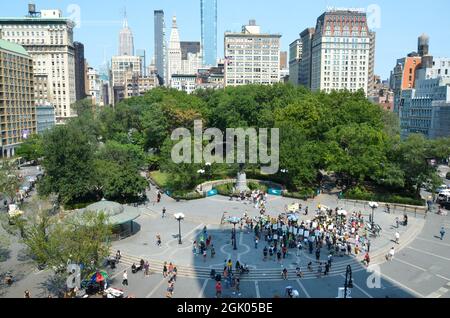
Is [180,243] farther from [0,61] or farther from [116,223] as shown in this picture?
[0,61]

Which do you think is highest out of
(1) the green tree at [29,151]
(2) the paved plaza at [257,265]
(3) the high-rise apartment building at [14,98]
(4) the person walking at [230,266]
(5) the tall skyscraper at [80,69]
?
(5) the tall skyscraper at [80,69]

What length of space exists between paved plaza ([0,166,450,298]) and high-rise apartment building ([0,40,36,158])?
53.2 metres

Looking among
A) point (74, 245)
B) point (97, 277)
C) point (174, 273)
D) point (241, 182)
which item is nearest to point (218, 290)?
point (174, 273)

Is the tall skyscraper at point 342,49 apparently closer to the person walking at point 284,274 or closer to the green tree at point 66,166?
the green tree at point 66,166

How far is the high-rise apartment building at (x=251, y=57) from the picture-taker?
148875 mm

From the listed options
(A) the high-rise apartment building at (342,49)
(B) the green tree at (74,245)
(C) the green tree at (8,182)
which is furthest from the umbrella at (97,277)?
(A) the high-rise apartment building at (342,49)

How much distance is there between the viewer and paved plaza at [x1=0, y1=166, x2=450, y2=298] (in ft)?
76.2

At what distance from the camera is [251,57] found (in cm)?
15050

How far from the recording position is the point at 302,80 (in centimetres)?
16250

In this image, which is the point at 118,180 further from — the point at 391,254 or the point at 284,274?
the point at 391,254

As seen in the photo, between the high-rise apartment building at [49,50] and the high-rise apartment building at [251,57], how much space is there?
56173 mm

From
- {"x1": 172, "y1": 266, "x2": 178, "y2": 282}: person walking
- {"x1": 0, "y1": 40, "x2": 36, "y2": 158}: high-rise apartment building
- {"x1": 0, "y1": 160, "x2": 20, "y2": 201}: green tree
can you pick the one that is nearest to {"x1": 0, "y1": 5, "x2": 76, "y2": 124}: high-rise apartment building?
{"x1": 0, "y1": 40, "x2": 36, "y2": 158}: high-rise apartment building

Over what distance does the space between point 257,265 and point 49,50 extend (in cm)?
11639
